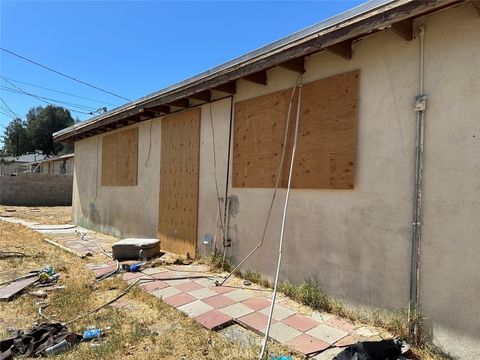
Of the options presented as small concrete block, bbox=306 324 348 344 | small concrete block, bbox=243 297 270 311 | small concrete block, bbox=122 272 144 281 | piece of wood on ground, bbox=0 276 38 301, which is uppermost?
small concrete block, bbox=306 324 348 344

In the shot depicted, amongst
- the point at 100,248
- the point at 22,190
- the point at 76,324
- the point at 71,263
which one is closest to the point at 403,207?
the point at 76,324

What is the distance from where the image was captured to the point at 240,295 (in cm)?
460

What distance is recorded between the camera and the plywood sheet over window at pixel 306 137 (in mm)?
4098

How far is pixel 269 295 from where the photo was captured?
463 cm

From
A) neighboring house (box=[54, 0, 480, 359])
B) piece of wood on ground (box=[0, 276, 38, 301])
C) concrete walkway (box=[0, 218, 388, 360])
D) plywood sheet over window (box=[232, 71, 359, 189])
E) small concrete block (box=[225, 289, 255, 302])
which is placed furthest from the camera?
piece of wood on ground (box=[0, 276, 38, 301])

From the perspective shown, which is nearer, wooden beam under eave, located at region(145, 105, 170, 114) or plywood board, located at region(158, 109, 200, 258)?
plywood board, located at region(158, 109, 200, 258)

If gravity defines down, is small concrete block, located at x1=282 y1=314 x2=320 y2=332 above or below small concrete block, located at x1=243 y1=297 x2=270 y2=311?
above

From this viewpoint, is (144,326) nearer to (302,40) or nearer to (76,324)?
(76,324)

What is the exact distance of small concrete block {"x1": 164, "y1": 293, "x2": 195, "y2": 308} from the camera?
4.34m

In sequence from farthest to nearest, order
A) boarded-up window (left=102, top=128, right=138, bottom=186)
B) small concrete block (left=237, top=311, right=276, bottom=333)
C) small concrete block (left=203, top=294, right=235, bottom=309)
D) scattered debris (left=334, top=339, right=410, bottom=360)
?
boarded-up window (left=102, top=128, right=138, bottom=186) < small concrete block (left=203, top=294, right=235, bottom=309) < small concrete block (left=237, top=311, right=276, bottom=333) < scattered debris (left=334, top=339, right=410, bottom=360)

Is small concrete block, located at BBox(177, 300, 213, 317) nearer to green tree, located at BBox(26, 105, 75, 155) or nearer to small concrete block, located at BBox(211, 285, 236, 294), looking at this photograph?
small concrete block, located at BBox(211, 285, 236, 294)

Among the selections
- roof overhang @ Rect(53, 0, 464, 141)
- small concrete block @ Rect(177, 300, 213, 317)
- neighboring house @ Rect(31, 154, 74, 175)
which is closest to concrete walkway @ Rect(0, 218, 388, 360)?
small concrete block @ Rect(177, 300, 213, 317)

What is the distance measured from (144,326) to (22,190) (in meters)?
18.9

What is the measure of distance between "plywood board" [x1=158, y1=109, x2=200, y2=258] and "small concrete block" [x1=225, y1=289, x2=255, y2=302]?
202cm
